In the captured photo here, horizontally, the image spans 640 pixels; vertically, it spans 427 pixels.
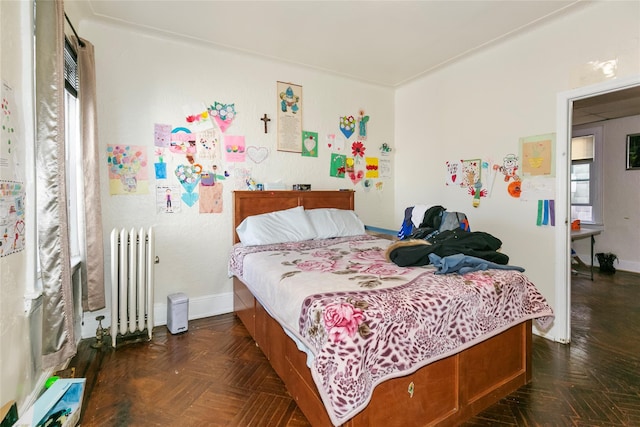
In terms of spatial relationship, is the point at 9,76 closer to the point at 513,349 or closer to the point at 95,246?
the point at 95,246

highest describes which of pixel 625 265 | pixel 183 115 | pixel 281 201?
pixel 183 115

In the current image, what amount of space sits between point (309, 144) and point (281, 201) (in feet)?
2.59

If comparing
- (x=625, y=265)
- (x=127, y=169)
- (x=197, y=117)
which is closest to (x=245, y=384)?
(x=127, y=169)

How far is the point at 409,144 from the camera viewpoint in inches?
159

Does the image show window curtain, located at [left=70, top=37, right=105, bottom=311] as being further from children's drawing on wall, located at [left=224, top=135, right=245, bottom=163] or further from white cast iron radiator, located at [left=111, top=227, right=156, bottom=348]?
children's drawing on wall, located at [left=224, top=135, right=245, bottom=163]

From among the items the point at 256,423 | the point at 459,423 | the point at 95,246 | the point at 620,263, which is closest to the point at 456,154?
the point at 459,423

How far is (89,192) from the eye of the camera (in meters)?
2.33

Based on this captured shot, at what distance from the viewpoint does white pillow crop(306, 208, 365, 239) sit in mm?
3160

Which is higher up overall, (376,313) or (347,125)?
(347,125)

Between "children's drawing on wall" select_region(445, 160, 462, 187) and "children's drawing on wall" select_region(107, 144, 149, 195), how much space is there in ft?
10.3

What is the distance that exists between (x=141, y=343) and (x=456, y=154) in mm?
3558

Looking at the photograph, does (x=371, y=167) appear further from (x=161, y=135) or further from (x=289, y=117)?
(x=161, y=135)

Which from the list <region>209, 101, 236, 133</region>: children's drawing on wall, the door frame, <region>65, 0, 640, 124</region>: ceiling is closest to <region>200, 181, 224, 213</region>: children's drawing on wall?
<region>209, 101, 236, 133</region>: children's drawing on wall

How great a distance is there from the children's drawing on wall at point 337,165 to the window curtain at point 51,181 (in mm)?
2611
